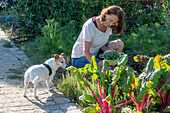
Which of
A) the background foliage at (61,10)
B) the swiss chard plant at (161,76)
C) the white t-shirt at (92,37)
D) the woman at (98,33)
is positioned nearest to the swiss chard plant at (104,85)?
the swiss chard plant at (161,76)

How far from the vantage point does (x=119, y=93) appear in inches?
153

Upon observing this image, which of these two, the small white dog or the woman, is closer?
the small white dog

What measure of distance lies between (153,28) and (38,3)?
336 centimetres

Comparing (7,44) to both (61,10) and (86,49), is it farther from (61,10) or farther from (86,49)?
(86,49)

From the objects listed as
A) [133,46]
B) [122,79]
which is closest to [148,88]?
[122,79]

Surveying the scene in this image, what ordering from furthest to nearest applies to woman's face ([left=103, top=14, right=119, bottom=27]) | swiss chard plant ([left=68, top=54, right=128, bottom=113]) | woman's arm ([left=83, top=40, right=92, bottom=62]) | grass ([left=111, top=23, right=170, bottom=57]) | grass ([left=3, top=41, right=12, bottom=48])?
grass ([left=3, top=41, right=12, bottom=48]) < grass ([left=111, top=23, right=170, bottom=57]) < woman's arm ([left=83, top=40, right=92, bottom=62]) < woman's face ([left=103, top=14, right=119, bottom=27]) < swiss chard plant ([left=68, top=54, right=128, bottom=113])

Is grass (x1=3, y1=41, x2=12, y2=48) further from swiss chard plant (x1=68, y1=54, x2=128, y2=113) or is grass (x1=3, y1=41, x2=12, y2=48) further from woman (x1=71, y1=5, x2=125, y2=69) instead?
swiss chard plant (x1=68, y1=54, x2=128, y2=113)

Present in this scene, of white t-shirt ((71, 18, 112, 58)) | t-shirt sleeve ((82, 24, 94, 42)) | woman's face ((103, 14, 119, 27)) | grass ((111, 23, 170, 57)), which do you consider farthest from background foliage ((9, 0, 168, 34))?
→ woman's face ((103, 14, 119, 27))

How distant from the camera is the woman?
13.0 ft

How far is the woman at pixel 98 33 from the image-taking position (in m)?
3.97

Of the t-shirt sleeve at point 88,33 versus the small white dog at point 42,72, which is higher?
the t-shirt sleeve at point 88,33

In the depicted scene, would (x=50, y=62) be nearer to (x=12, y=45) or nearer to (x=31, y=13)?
(x=12, y=45)

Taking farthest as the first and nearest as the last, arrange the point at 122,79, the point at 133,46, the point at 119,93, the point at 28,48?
the point at 28,48
the point at 133,46
the point at 119,93
the point at 122,79

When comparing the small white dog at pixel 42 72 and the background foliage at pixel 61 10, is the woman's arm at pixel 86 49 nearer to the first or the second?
the small white dog at pixel 42 72
